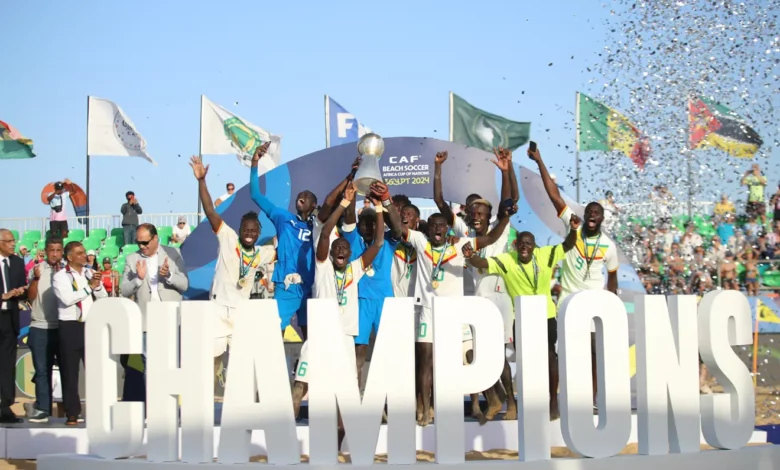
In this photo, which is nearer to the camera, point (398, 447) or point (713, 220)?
point (398, 447)

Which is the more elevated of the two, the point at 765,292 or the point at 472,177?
the point at 472,177

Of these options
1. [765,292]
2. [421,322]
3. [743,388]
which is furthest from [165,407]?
[765,292]

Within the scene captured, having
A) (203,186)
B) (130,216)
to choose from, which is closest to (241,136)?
(130,216)

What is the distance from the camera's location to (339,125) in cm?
1741

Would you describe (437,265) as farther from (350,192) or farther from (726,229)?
(726,229)

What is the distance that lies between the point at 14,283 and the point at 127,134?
42.1 ft

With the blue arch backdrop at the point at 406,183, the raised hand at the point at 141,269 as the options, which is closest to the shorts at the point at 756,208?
the blue arch backdrop at the point at 406,183

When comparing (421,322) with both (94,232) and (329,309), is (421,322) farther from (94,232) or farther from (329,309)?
(94,232)

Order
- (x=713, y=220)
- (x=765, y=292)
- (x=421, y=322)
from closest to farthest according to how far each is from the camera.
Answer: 1. (x=421, y=322)
2. (x=765, y=292)
3. (x=713, y=220)

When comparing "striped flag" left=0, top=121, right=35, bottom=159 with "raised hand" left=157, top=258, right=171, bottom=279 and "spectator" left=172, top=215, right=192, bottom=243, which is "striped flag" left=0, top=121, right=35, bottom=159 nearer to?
"spectator" left=172, top=215, right=192, bottom=243

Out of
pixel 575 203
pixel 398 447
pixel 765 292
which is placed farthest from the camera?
pixel 765 292

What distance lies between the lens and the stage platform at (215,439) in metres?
7.66

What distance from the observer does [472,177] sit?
10.6 m

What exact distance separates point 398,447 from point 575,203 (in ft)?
17.1
